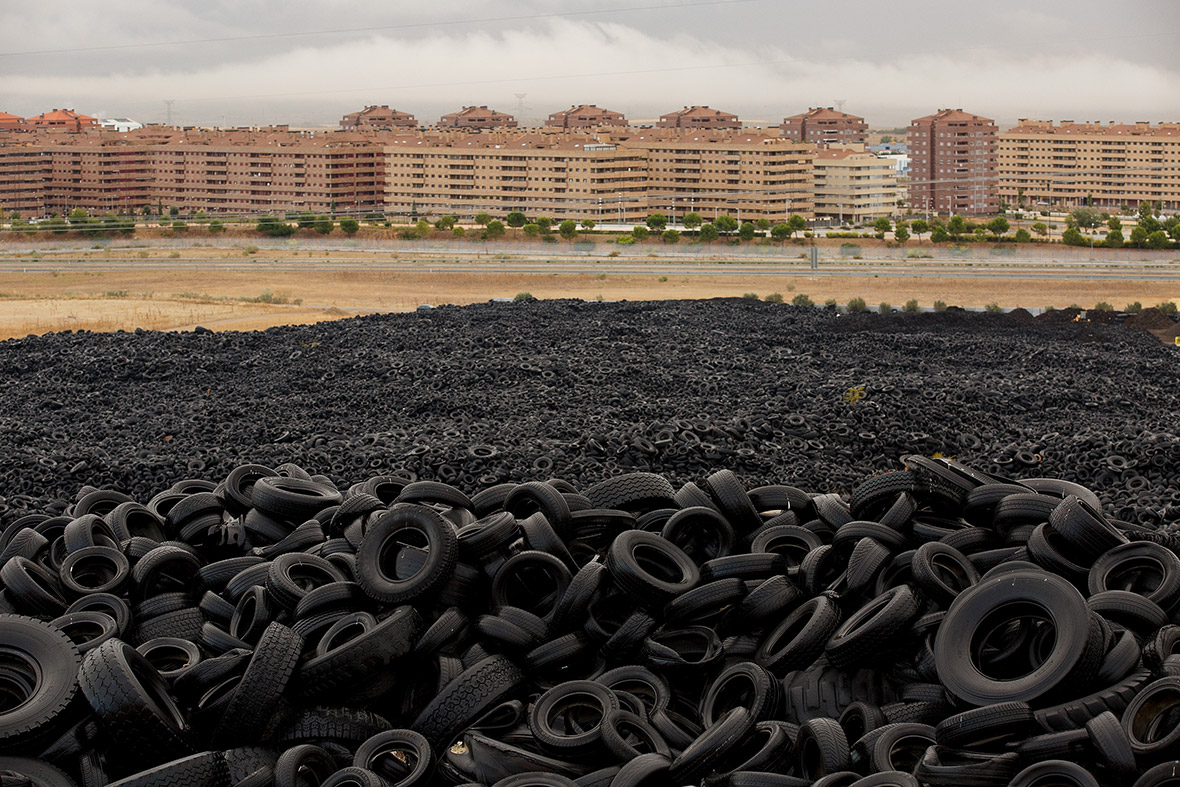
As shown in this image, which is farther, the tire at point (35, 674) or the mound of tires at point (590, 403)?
the mound of tires at point (590, 403)

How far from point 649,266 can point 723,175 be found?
60.5 m

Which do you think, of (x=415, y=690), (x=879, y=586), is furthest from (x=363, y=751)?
(x=879, y=586)

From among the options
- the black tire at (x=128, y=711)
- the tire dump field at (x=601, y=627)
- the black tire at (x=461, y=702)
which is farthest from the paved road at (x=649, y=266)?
the black tire at (x=128, y=711)

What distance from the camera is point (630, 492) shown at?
10523 millimetres

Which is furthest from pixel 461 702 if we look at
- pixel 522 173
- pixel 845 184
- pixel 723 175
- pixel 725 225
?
pixel 845 184

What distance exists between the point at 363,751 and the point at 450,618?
51.1 inches

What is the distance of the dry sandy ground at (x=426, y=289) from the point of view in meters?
45.5

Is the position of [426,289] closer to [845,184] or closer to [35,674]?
[35,674]

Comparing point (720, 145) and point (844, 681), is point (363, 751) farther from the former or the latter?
point (720, 145)

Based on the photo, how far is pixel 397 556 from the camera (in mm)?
9055

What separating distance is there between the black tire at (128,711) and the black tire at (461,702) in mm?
1650

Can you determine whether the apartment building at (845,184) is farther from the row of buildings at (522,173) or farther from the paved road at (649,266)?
the paved road at (649,266)

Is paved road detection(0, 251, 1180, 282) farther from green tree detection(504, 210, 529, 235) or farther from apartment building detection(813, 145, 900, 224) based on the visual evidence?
apartment building detection(813, 145, 900, 224)

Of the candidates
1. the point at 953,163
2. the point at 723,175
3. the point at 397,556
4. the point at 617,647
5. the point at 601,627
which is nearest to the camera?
the point at 617,647
